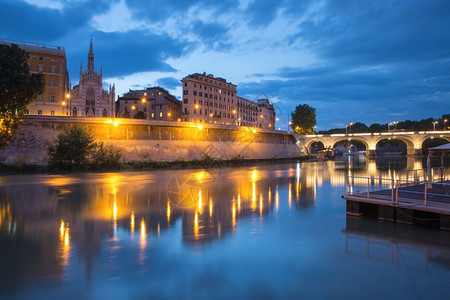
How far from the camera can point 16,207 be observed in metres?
19.8

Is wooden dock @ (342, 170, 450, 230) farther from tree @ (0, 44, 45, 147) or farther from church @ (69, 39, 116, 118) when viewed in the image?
church @ (69, 39, 116, 118)

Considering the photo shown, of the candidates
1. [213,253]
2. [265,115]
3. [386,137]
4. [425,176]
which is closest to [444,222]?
[213,253]

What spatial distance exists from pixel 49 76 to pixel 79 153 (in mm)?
35783

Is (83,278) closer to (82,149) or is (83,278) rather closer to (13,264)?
(13,264)

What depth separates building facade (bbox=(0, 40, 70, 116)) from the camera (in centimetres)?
6869

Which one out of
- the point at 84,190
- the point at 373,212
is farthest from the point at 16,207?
the point at 373,212

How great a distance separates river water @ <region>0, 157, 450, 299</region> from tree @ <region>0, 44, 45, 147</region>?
1059 inches

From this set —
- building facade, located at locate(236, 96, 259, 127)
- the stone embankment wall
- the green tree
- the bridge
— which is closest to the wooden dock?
the green tree

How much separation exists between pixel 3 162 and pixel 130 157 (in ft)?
56.8

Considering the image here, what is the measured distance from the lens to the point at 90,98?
289 feet

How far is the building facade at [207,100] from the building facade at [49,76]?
33.4 meters

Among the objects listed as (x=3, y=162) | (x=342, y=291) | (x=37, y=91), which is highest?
(x=37, y=91)

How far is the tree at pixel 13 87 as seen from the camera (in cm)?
3953

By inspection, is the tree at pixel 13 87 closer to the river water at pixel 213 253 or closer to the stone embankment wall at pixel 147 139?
the stone embankment wall at pixel 147 139
